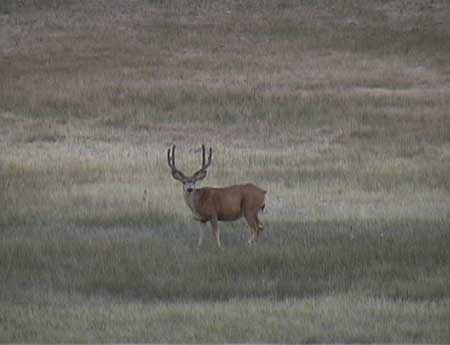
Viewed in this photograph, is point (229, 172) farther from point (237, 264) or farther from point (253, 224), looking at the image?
point (237, 264)

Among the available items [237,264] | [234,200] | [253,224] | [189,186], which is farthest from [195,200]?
[237,264]

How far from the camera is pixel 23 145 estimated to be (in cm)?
2633

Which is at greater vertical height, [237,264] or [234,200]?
[234,200]

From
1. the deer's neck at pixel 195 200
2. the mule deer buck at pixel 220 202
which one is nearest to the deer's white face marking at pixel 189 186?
the mule deer buck at pixel 220 202

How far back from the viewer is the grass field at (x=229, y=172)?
1055 cm

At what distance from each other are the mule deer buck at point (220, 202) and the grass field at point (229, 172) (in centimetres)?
27

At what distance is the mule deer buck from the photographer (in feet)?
44.3

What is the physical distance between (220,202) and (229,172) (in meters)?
7.81

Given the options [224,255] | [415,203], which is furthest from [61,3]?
[224,255]

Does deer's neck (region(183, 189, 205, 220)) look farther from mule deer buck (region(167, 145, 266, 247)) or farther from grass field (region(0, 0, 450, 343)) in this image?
grass field (region(0, 0, 450, 343))

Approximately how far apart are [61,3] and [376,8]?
13.6 meters

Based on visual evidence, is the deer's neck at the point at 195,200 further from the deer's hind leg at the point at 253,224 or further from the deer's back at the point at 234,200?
the deer's hind leg at the point at 253,224

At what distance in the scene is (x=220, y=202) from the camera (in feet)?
44.4

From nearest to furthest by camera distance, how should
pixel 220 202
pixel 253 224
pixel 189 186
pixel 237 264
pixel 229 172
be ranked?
pixel 237 264, pixel 189 186, pixel 220 202, pixel 253 224, pixel 229 172
